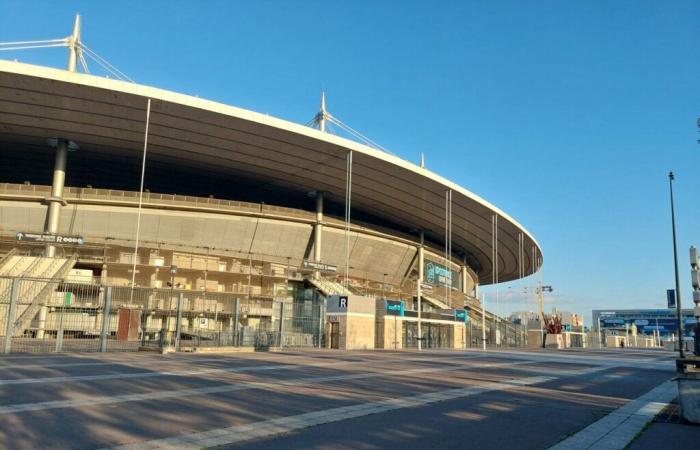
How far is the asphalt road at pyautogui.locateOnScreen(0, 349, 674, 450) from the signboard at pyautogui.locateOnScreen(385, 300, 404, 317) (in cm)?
2244

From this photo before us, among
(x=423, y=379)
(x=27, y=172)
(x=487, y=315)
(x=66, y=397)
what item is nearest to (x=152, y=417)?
(x=66, y=397)

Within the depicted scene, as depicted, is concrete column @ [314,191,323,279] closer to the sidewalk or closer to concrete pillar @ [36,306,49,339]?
concrete pillar @ [36,306,49,339]

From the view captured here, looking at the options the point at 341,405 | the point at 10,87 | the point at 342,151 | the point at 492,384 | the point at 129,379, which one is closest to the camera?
the point at 341,405

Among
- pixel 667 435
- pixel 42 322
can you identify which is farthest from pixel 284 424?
pixel 42 322

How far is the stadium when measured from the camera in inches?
1362

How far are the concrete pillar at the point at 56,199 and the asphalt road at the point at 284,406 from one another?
102 feet

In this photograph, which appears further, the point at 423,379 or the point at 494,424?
the point at 423,379

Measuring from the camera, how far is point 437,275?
72.4m

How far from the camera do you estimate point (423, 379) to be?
621 inches

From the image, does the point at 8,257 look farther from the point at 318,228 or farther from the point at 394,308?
the point at 394,308

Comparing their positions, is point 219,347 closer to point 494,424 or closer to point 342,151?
point 494,424

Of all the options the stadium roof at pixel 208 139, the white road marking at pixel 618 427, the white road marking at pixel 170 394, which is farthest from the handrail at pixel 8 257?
the white road marking at pixel 618 427

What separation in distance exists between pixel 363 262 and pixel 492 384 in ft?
159

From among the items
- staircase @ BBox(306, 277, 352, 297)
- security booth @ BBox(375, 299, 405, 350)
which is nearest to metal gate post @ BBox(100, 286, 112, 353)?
security booth @ BBox(375, 299, 405, 350)
